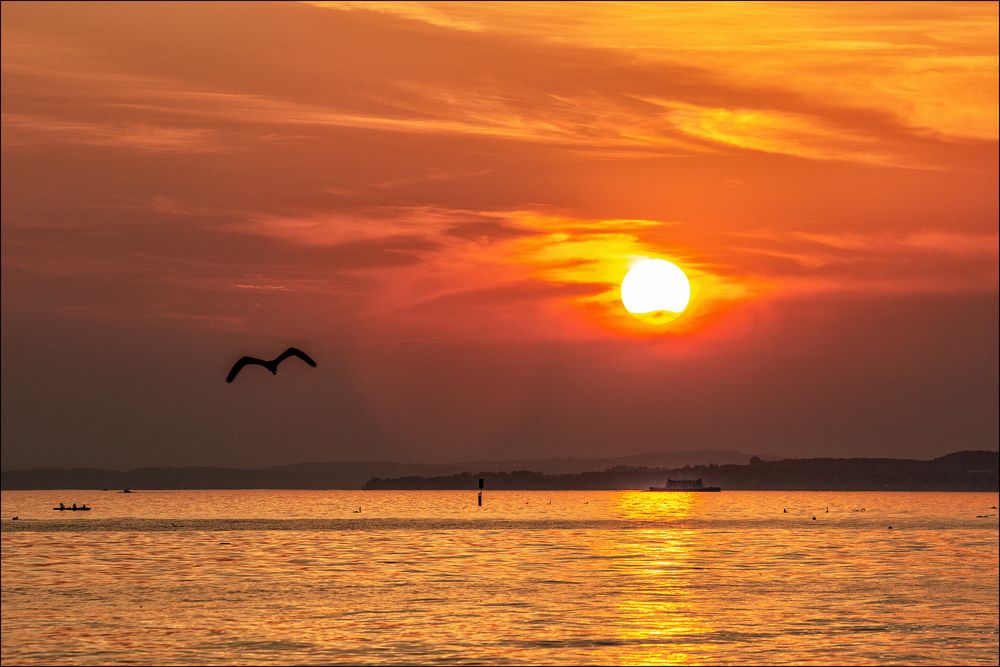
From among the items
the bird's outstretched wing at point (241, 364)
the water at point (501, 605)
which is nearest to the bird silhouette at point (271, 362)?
the bird's outstretched wing at point (241, 364)

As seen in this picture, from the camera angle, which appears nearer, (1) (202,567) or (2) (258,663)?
(2) (258,663)

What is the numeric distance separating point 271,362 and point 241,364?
1.34m

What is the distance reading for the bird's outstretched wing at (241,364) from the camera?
145 feet

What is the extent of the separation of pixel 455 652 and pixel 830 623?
24.6 m

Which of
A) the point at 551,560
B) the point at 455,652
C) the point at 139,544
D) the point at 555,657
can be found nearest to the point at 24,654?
the point at 455,652

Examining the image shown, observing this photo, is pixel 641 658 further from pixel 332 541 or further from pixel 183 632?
pixel 332 541

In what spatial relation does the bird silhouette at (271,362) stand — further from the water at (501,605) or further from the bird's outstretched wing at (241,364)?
the water at (501,605)

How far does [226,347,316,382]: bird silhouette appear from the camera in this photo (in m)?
44.2

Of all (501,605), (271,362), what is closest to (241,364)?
(271,362)

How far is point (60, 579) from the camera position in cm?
11694

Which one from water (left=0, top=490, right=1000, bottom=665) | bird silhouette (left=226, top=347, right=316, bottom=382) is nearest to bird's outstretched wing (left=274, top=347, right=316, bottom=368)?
bird silhouette (left=226, top=347, right=316, bottom=382)

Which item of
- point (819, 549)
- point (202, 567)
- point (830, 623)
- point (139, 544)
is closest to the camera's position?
point (830, 623)

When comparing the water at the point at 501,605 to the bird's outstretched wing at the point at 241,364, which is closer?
the bird's outstretched wing at the point at 241,364

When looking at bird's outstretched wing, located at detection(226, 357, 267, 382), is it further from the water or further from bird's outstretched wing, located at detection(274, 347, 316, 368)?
the water
